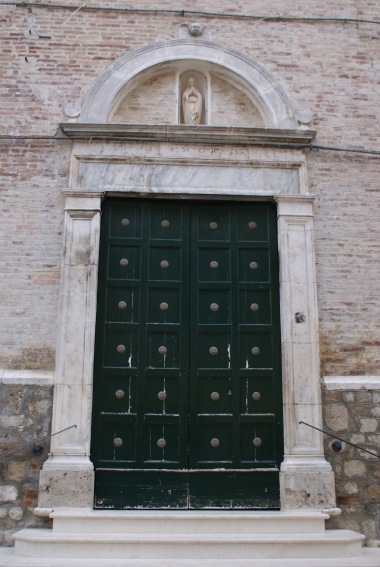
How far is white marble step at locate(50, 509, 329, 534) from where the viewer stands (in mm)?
6156

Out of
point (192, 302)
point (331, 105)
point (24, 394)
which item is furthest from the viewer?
point (331, 105)

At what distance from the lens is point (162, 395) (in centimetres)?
695

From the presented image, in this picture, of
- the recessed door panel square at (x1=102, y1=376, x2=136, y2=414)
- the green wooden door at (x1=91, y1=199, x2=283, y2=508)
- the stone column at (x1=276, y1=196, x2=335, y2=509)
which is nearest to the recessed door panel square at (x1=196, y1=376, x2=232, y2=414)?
the green wooden door at (x1=91, y1=199, x2=283, y2=508)

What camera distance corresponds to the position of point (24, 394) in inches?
267

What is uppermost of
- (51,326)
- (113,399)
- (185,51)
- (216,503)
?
(185,51)

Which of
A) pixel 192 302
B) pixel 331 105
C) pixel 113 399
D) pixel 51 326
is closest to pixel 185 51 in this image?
pixel 331 105

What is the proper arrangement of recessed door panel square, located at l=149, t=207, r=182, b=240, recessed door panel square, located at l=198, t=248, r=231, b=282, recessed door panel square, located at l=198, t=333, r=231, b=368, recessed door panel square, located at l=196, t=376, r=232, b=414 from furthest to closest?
recessed door panel square, located at l=149, t=207, r=182, b=240 < recessed door panel square, located at l=198, t=248, r=231, b=282 < recessed door panel square, located at l=198, t=333, r=231, b=368 < recessed door panel square, located at l=196, t=376, r=232, b=414

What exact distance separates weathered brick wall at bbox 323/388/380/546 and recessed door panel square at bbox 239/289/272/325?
1044 mm

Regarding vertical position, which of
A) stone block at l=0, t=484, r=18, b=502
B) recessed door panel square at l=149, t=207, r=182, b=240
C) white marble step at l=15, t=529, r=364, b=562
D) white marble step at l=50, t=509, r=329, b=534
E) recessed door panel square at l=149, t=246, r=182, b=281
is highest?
recessed door panel square at l=149, t=207, r=182, b=240

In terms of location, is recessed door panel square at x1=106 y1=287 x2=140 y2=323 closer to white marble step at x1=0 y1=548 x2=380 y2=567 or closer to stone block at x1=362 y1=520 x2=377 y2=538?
white marble step at x1=0 y1=548 x2=380 y2=567

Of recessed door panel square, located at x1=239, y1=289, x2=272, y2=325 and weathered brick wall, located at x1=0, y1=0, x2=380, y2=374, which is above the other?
weathered brick wall, located at x1=0, y1=0, x2=380, y2=374

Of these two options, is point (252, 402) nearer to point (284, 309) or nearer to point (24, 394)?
point (284, 309)

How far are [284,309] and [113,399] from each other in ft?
6.77

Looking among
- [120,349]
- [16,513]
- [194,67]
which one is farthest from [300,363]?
[194,67]
